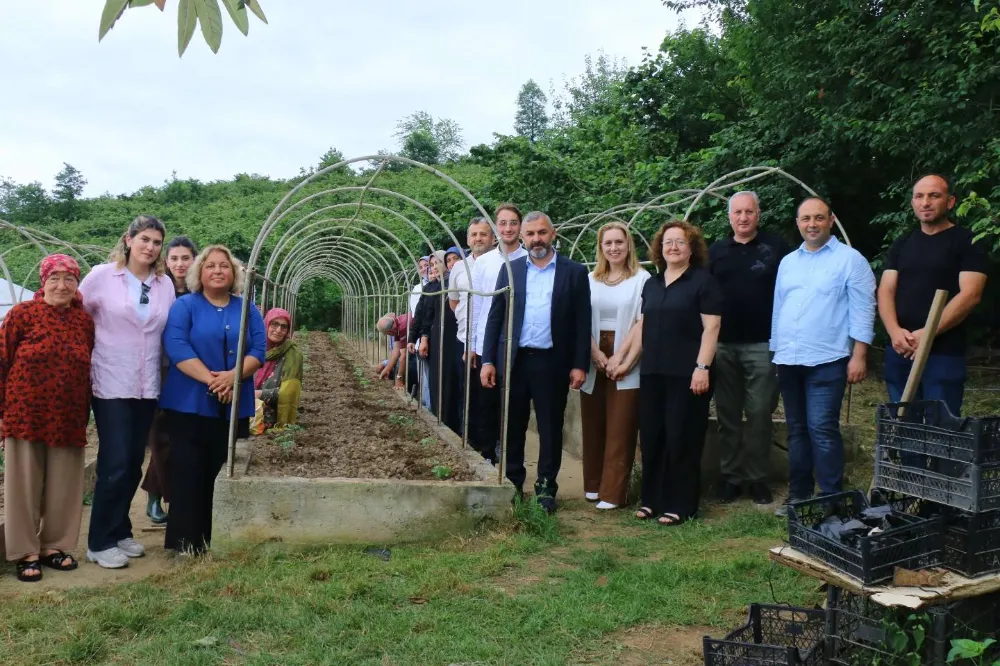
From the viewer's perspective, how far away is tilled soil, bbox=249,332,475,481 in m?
5.46

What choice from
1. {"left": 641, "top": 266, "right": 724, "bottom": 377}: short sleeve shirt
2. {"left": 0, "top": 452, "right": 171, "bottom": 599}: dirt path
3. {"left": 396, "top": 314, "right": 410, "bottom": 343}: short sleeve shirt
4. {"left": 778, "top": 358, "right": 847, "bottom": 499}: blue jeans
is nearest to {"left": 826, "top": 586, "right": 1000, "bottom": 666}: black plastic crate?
{"left": 778, "top": 358, "right": 847, "bottom": 499}: blue jeans

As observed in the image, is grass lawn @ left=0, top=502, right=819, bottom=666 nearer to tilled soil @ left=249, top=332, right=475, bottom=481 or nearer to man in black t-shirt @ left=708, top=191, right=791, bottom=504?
tilled soil @ left=249, top=332, right=475, bottom=481

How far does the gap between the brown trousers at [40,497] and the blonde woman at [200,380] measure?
1.62 feet

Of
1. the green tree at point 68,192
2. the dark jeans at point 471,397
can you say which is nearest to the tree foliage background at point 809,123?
the dark jeans at point 471,397

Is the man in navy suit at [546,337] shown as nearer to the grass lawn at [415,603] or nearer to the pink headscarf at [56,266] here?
the grass lawn at [415,603]

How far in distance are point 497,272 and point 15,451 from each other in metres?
3.32

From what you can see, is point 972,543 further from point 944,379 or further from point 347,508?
point 347,508

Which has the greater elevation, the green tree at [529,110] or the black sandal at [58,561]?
the green tree at [529,110]

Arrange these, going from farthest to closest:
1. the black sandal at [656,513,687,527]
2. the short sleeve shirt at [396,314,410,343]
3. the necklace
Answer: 1. the short sleeve shirt at [396,314,410,343]
2. the necklace
3. the black sandal at [656,513,687,527]

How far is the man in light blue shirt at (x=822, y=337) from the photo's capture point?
192 inches

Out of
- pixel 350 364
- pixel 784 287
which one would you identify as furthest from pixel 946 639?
pixel 350 364

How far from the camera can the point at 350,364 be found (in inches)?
630

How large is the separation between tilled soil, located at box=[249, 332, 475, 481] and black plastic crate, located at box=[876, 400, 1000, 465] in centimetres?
278

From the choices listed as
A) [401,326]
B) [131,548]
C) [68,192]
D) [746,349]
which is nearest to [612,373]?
[746,349]
